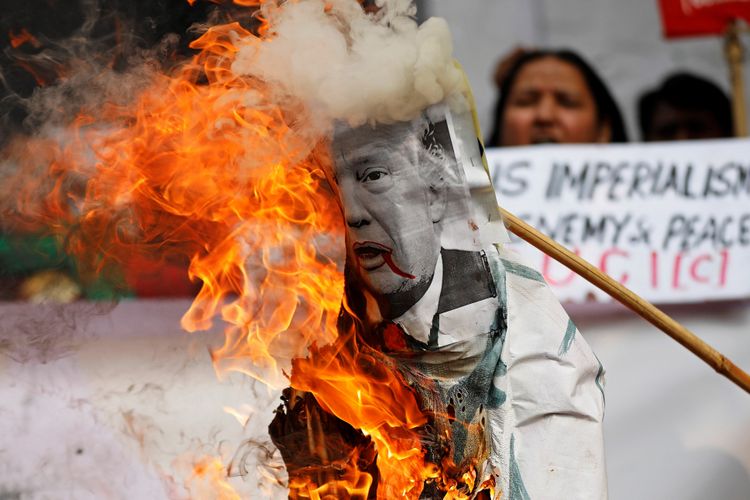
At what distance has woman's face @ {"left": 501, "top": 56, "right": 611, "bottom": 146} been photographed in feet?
16.6

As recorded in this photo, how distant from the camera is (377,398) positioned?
2.46 metres

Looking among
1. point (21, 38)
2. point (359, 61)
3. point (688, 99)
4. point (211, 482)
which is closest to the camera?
point (359, 61)

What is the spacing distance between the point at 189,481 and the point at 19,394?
57 centimetres

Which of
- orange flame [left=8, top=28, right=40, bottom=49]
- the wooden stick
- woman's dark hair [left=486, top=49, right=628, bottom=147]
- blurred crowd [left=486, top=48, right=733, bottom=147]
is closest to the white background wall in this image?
blurred crowd [left=486, top=48, right=733, bottom=147]

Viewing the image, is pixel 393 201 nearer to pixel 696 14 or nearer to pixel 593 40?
pixel 696 14

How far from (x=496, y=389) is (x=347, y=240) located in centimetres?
49

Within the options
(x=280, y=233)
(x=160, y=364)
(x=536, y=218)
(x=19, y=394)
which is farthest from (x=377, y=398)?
(x=536, y=218)

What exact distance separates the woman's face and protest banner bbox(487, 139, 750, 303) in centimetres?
53

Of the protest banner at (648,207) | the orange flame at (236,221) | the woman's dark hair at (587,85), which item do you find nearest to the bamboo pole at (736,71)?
the woman's dark hair at (587,85)

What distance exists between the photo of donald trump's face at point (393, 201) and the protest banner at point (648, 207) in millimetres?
2173

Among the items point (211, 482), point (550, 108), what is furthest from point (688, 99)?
point (211, 482)

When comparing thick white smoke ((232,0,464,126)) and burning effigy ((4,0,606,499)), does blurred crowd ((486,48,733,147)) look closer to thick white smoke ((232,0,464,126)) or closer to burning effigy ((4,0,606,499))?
burning effigy ((4,0,606,499))

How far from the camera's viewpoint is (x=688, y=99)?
18.2 ft

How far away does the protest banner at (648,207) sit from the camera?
445 cm
